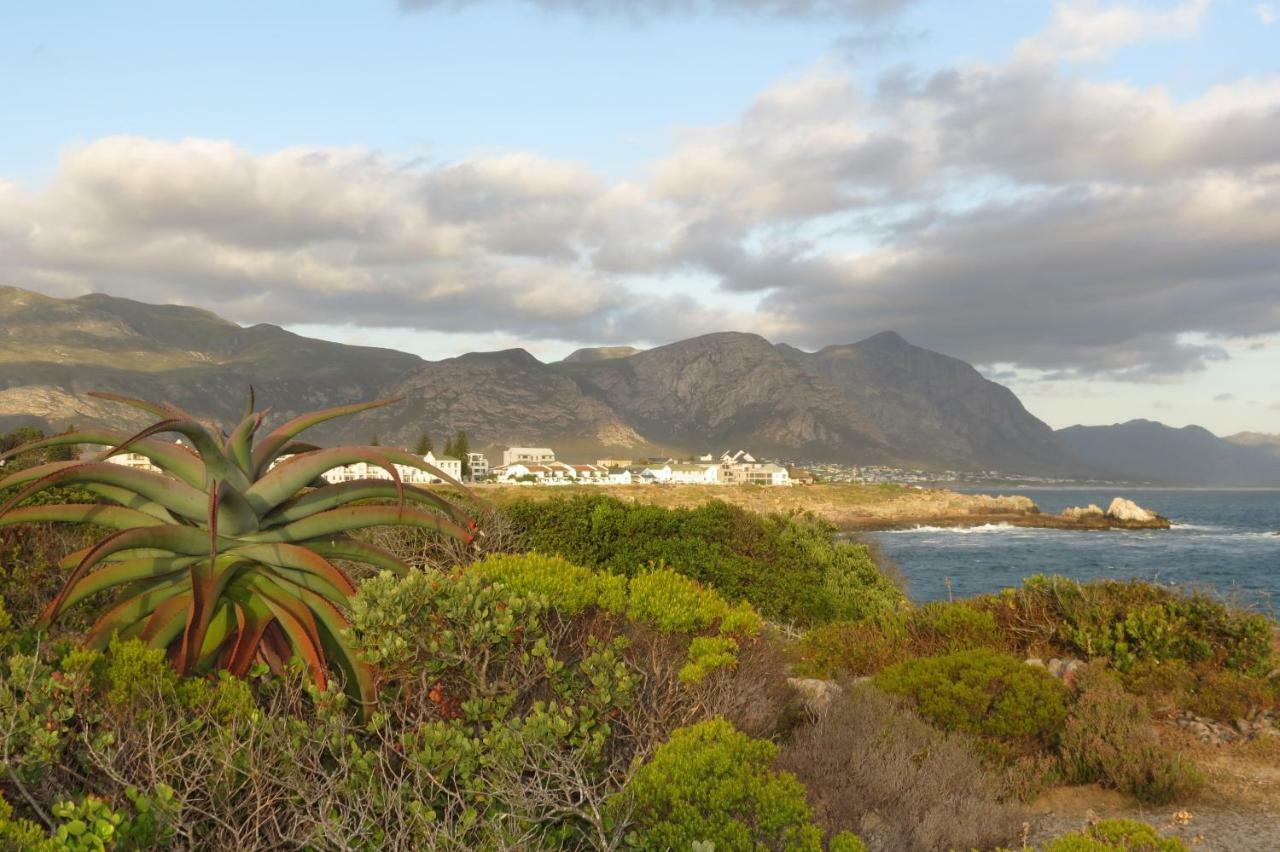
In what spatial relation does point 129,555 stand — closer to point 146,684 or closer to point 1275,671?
point 146,684

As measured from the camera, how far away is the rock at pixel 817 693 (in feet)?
23.3

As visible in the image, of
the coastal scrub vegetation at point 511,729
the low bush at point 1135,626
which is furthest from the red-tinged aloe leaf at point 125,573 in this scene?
the low bush at point 1135,626

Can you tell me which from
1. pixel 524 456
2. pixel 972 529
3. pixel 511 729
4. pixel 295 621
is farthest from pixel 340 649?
pixel 524 456

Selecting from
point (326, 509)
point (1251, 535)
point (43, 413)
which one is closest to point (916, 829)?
point (326, 509)

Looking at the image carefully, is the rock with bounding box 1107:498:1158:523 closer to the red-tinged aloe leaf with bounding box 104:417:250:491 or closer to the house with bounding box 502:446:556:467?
the red-tinged aloe leaf with bounding box 104:417:250:491

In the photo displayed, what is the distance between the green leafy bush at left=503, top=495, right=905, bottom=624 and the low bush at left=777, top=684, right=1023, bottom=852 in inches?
265

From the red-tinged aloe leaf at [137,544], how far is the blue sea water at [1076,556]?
3359cm

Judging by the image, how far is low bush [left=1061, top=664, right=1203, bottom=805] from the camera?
7.12 m

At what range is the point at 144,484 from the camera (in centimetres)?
513

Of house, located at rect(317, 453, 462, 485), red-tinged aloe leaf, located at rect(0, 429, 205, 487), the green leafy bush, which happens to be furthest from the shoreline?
red-tinged aloe leaf, located at rect(0, 429, 205, 487)

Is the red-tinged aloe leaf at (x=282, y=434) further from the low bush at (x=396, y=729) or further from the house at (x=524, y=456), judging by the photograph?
the house at (x=524, y=456)

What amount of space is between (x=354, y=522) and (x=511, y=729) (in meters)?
1.66

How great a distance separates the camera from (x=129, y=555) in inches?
209

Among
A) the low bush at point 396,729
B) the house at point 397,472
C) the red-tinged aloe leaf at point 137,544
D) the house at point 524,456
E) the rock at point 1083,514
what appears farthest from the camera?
the house at point 524,456
